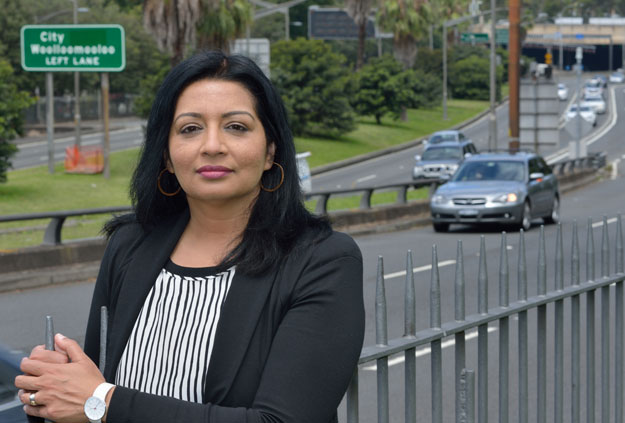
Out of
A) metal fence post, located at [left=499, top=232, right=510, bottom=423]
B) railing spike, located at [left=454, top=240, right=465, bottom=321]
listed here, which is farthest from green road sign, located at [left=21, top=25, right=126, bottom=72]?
railing spike, located at [left=454, top=240, right=465, bottom=321]

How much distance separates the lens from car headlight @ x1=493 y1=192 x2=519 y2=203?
2233 centimetres

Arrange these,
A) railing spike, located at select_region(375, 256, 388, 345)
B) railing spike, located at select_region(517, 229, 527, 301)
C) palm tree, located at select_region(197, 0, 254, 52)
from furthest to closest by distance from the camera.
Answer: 1. palm tree, located at select_region(197, 0, 254, 52)
2. railing spike, located at select_region(517, 229, 527, 301)
3. railing spike, located at select_region(375, 256, 388, 345)

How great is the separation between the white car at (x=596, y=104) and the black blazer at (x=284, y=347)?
3166 inches

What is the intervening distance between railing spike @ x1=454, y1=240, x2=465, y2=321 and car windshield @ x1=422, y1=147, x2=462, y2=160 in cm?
3592

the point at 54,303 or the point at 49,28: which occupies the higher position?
the point at 49,28

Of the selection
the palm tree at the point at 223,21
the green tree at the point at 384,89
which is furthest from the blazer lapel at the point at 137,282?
the green tree at the point at 384,89

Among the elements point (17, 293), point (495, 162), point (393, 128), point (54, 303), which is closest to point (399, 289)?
point (54, 303)

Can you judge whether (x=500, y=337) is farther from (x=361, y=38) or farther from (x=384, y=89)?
(x=384, y=89)

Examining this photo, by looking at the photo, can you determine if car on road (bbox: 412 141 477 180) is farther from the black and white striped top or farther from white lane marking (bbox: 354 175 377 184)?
the black and white striped top

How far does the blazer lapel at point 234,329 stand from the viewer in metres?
2.46

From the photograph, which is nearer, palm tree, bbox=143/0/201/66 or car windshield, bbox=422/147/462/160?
palm tree, bbox=143/0/201/66

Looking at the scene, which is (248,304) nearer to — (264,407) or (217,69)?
(264,407)

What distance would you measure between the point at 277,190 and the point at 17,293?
39.1 ft

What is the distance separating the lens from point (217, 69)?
265cm
